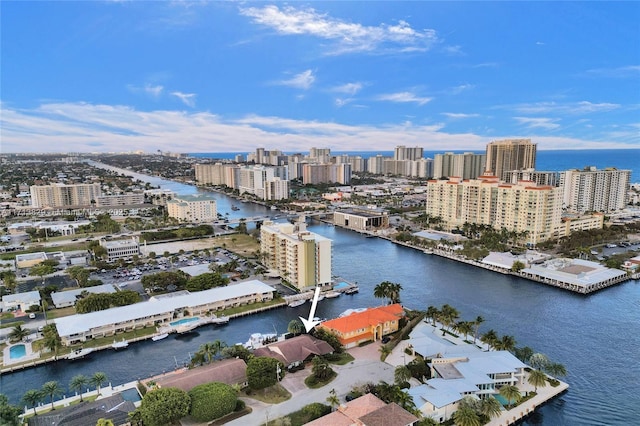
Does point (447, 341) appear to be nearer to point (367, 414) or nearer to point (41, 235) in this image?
point (367, 414)

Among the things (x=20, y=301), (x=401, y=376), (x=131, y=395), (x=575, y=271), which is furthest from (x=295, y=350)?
(x=575, y=271)

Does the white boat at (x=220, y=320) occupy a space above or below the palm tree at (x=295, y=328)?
below

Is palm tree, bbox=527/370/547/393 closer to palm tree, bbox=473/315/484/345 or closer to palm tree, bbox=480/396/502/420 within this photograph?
palm tree, bbox=480/396/502/420

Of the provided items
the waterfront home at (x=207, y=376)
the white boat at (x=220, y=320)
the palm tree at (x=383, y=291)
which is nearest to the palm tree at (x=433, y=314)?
the palm tree at (x=383, y=291)

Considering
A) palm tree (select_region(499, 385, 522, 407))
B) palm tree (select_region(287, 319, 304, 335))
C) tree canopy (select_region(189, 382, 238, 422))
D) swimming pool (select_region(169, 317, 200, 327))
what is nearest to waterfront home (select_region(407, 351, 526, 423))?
palm tree (select_region(499, 385, 522, 407))

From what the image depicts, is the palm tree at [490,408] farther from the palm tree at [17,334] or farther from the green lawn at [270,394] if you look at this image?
the palm tree at [17,334]

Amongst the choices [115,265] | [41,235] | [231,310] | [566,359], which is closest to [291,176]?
[41,235]
